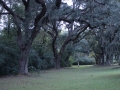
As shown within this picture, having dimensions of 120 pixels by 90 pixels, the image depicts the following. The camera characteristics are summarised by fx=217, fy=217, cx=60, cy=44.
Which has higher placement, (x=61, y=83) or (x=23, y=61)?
(x=23, y=61)

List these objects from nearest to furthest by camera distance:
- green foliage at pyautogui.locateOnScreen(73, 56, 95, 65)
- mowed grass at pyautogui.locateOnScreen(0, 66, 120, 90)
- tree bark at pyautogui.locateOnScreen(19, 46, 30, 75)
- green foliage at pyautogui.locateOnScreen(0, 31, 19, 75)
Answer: mowed grass at pyautogui.locateOnScreen(0, 66, 120, 90)
green foliage at pyautogui.locateOnScreen(0, 31, 19, 75)
tree bark at pyautogui.locateOnScreen(19, 46, 30, 75)
green foliage at pyautogui.locateOnScreen(73, 56, 95, 65)

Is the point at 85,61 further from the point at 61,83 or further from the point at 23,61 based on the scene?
Result: the point at 61,83

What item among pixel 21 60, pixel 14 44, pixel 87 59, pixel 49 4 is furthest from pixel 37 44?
pixel 87 59

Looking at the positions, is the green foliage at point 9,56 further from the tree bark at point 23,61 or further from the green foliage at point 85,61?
the green foliage at point 85,61

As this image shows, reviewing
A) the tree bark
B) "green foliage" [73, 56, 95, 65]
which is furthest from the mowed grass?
"green foliage" [73, 56, 95, 65]

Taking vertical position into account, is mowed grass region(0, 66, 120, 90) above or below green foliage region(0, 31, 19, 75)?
below

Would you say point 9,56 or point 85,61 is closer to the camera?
point 9,56

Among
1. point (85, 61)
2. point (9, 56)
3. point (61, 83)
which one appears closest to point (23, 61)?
point (9, 56)

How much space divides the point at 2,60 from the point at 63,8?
25.7 feet

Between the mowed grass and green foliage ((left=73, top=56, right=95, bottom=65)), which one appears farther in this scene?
→ green foliage ((left=73, top=56, right=95, bottom=65))

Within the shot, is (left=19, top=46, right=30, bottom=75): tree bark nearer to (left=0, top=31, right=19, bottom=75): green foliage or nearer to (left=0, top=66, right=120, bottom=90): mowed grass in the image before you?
(left=0, top=31, right=19, bottom=75): green foliage

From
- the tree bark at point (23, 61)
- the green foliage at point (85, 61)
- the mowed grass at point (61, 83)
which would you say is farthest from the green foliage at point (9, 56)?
the green foliage at point (85, 61)

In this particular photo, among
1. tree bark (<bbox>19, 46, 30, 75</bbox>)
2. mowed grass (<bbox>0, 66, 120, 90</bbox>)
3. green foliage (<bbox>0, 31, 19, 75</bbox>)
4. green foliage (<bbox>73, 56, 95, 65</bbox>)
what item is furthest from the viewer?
green foliage (<bbox>73, 56, 95, 65</bbox>)

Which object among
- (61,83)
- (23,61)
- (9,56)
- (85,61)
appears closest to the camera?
(61,83)
